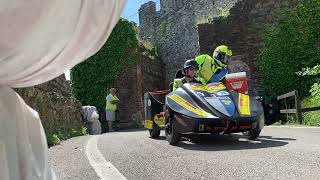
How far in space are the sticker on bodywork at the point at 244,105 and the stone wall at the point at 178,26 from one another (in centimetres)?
1429

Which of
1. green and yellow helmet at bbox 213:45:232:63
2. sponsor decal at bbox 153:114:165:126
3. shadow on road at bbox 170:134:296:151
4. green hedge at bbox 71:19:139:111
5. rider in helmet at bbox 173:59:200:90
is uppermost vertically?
green hedge at bbox 71:19:139:111

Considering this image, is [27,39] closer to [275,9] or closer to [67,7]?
[67,7]

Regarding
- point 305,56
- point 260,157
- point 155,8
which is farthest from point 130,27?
point 260,157

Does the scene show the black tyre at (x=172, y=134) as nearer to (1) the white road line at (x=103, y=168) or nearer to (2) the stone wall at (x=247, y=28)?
(1) the white road line at (x=103, y=168)

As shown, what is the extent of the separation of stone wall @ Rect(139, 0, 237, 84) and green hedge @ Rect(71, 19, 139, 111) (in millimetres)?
2636

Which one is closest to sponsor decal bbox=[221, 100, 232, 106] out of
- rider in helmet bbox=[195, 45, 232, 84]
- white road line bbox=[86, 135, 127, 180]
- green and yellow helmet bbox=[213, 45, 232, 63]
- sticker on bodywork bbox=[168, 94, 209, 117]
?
sticker on bodywork bbox=[168, 94, 209, 117]

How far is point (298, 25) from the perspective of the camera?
65.1 feet

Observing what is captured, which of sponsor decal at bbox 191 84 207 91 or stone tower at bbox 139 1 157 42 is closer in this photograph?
sponsor decal at bbox 191 84 207 91

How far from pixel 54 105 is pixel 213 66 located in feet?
17.0

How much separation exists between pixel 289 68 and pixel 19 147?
18260 mm

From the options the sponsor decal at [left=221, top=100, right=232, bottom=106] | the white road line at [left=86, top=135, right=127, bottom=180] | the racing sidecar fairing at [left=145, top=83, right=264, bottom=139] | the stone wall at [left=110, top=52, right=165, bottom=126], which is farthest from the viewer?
the stone wall at [left=110, top=52, right=165, bottom=126]

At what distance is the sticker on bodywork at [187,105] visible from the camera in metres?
7.48

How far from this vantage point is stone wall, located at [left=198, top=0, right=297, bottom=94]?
826 inches

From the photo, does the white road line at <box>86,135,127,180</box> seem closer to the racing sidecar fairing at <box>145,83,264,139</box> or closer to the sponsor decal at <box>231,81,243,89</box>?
the racing sidecar fairing at <box>145,83,264,139</box>
